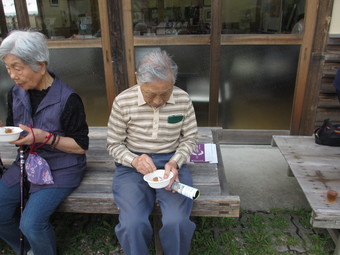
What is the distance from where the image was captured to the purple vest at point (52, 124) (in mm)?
1854

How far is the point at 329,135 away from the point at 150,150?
1.66m

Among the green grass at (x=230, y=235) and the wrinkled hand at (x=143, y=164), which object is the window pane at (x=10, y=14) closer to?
the green grass at (x=230, y=235)

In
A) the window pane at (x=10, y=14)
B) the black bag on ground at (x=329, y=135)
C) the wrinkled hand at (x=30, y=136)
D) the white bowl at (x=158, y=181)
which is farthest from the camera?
the window pane at (x=10, y=14)

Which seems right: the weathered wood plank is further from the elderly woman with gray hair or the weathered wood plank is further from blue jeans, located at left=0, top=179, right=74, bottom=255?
blue jeans, located at left=0, top=179, right=74, bottom=255

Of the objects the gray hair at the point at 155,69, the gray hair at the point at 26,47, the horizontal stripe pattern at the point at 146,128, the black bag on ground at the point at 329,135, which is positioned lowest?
the black bag on ground at the point at 329,135

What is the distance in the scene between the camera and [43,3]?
3477mm

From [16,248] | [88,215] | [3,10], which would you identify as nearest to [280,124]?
[88,215]

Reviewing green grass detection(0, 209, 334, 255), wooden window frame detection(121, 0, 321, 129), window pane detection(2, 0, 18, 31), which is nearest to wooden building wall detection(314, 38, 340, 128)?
wooden window frame detection(121, 0, 321, 129)

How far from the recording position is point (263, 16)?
3.26 metres

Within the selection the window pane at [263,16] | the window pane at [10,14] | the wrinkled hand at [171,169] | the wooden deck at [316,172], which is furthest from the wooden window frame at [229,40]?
the wrinkled hand at [171,169]

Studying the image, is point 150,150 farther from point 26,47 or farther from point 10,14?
point 10,14

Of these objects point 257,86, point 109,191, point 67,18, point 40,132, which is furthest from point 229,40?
point 40,132

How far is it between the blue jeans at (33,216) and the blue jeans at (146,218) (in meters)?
0.40

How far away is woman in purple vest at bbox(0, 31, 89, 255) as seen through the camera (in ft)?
5.71
